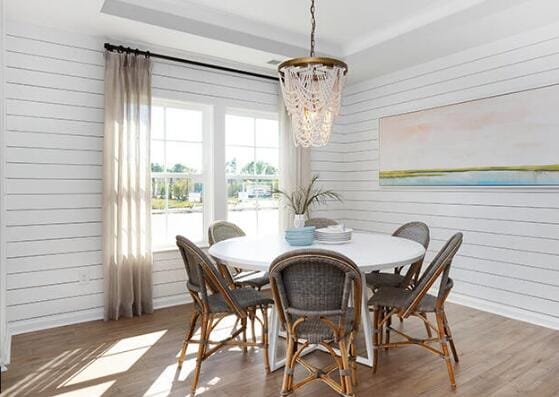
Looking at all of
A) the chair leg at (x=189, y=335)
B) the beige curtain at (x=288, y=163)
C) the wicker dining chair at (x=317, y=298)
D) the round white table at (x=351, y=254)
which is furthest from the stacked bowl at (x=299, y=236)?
the beige curtain at (x=288, y=163)

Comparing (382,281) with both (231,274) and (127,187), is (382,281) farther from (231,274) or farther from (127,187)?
(127,187)

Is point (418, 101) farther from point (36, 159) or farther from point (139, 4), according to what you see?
point (36, 159)

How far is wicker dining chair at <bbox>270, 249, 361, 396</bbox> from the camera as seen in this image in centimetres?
209

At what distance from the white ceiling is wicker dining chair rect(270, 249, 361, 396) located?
2.56 meters

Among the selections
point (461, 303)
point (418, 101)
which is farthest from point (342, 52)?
point (461, 303)

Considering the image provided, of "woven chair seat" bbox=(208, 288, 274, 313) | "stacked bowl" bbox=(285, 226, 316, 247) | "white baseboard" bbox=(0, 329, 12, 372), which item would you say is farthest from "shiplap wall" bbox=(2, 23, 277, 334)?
"stacked bowl" bbox=(285, 226, 316, 247)

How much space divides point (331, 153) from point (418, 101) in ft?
4.47

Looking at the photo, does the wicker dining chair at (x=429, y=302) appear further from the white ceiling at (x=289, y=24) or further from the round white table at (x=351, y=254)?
the white ceiling at (x=289, y=24)

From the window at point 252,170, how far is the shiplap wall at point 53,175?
150 cm

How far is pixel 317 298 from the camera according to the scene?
216 centimetres

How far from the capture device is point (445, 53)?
13.9 feet

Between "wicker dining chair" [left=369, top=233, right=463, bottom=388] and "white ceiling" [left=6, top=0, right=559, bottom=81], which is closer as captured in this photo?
"wicker dining chair" [left=369, top=233, right=463, bottom=388]

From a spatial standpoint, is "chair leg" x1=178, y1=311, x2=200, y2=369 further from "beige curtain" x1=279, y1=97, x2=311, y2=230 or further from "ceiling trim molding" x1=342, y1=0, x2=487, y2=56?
"ceiling trim molding" x1=342, y1=0, x2=487, y2=56

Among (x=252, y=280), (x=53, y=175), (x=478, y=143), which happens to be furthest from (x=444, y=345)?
(x=53, y=175)
